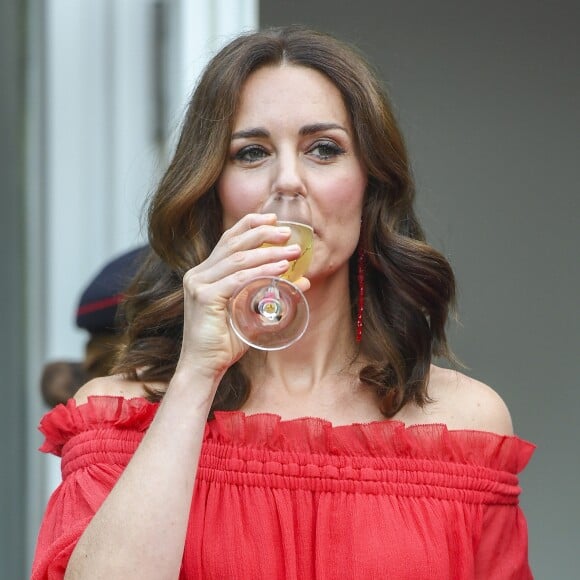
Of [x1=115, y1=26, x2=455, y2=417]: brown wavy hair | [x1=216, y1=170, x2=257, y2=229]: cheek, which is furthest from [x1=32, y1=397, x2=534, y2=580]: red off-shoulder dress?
[x1=216, y1=170, x2=257, y2=229]: cheek

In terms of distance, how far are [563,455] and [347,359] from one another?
1.34 metres

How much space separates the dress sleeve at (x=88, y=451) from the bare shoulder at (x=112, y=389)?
3 centimetres

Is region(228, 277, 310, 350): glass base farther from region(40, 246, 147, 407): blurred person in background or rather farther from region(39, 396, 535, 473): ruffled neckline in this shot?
region(40, 246, 147, 407): blurred person in background

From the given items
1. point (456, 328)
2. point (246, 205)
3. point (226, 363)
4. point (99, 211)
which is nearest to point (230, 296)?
point (226, 363)

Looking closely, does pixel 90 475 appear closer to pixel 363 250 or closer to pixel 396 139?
pixel 363 250

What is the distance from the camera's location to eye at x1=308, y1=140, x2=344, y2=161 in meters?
2.71

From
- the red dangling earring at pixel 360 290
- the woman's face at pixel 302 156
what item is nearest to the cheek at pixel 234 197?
the woman's face at pixel 302 156

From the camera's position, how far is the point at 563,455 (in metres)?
4.01

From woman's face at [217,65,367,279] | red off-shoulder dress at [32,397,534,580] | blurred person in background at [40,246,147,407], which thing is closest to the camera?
red off-shoulder dress at [32,397,534,580]

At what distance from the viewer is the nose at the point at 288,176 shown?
2582 millimetres

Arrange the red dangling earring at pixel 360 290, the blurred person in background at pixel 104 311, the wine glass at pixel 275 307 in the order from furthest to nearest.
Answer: the blurred person in background at pixel 104 311
the red dangling earring at pixel 360 290
the wine glass at pixel 275 307

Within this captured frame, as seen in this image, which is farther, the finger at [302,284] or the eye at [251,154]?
the eye at [251,154]

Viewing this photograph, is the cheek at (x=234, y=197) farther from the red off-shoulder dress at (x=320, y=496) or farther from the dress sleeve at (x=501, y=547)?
the dress sleeve at (x=501, y=547)

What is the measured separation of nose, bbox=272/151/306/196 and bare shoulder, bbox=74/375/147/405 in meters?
0.51
